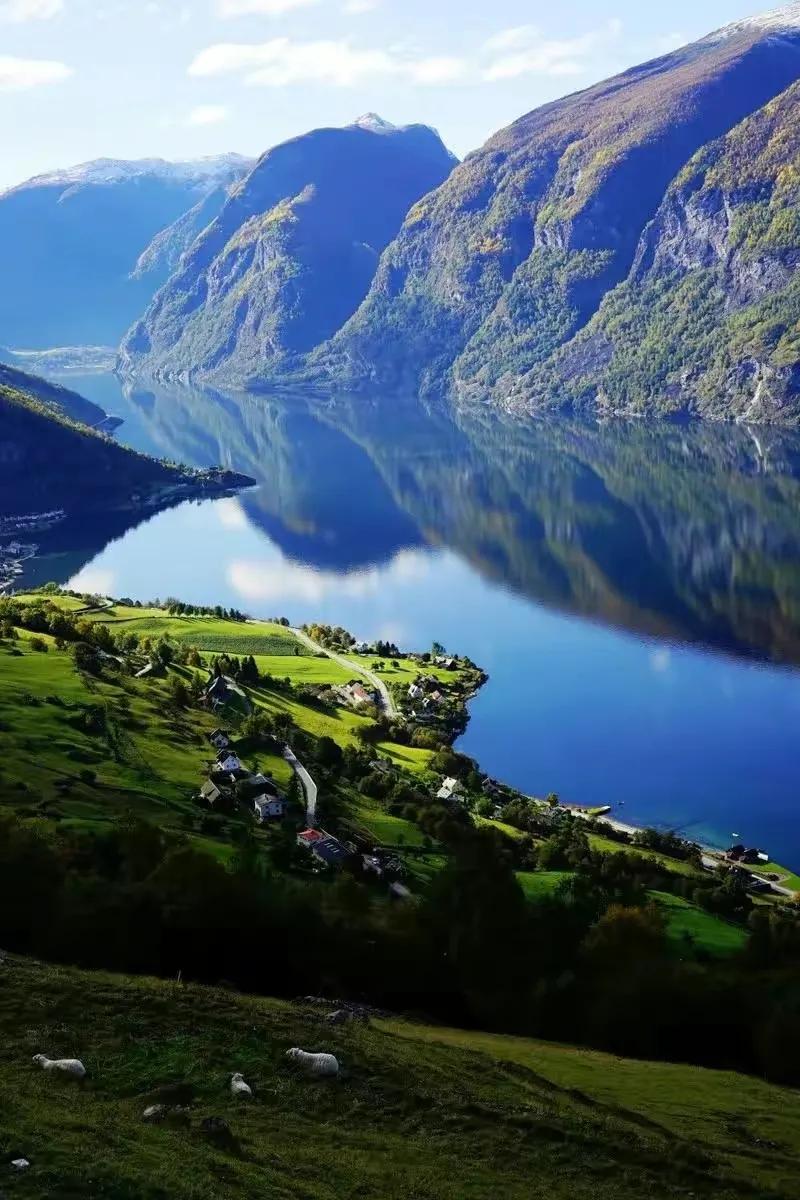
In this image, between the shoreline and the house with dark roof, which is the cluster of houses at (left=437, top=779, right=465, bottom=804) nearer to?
the shoreline

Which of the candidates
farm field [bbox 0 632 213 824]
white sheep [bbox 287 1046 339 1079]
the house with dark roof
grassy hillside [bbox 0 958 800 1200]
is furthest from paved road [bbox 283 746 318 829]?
white sheep [bbox 287 1046 339 1079]

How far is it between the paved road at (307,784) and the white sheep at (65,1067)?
3823 centimetres

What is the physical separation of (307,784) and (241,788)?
6936 mm

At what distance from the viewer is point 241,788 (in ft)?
216

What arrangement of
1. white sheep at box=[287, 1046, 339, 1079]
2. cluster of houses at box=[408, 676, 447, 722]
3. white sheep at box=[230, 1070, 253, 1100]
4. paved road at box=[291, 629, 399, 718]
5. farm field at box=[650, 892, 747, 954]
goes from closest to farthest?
white sheep at box=[230, 1070, 253, 1100], white sheep at box=[287, 1046, 339, 1079], farm field at box=[650, 892, 747, 954], cluster of houses at box=[408, 676, 447, 722], paved road at box=[291, 629, 399, 718]

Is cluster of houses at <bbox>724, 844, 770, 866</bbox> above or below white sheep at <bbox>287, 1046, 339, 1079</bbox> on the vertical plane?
below

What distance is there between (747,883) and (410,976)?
38.3 metres

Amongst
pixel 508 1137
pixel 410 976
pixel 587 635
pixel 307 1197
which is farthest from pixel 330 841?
pixel 587 635

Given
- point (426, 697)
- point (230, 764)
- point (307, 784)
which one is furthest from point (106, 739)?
point (426, 697)

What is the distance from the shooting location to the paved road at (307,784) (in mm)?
64875

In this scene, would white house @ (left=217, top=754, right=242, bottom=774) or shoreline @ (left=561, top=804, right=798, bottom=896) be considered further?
shoreline @ (left=561, top=804, right=798, bottom=896)

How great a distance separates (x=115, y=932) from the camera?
112 feet

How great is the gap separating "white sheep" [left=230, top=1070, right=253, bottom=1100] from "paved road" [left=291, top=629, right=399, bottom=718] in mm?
77316

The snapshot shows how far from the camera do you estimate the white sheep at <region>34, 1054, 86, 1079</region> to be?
24.1 meters
